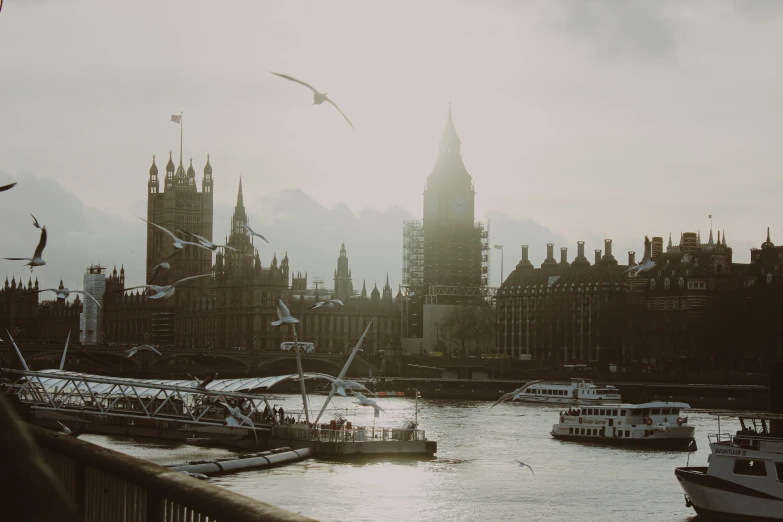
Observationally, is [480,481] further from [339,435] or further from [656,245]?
[656,245]

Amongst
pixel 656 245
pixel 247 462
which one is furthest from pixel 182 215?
pixel 247 462

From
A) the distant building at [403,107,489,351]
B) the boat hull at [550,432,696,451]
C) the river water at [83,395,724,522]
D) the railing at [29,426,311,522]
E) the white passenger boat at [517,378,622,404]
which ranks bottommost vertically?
the river water at [83,395,724,522]

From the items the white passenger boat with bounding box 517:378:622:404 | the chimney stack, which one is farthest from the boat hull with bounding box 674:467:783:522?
the chimney stack

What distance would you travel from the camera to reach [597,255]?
305ft

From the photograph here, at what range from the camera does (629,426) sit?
4400 centimetres

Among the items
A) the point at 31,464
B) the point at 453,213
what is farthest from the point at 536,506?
the point at 453,213

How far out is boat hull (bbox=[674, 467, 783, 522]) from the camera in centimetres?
2395

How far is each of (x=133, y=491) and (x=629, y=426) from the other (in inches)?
1652

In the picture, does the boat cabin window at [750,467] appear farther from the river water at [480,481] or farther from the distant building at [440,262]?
the distant building at [440,262]

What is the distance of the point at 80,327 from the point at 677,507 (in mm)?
116115

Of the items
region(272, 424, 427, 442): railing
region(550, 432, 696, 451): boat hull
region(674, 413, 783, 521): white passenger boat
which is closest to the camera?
region(674, 413, 783, 521): white passenger boat

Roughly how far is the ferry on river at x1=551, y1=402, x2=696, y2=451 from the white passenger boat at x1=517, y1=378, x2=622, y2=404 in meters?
13.3

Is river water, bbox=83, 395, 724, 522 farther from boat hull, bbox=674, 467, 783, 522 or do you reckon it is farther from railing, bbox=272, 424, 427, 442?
railing, bbox=272, 424, 427, 442

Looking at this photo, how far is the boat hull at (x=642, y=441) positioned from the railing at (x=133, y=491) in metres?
38.0
